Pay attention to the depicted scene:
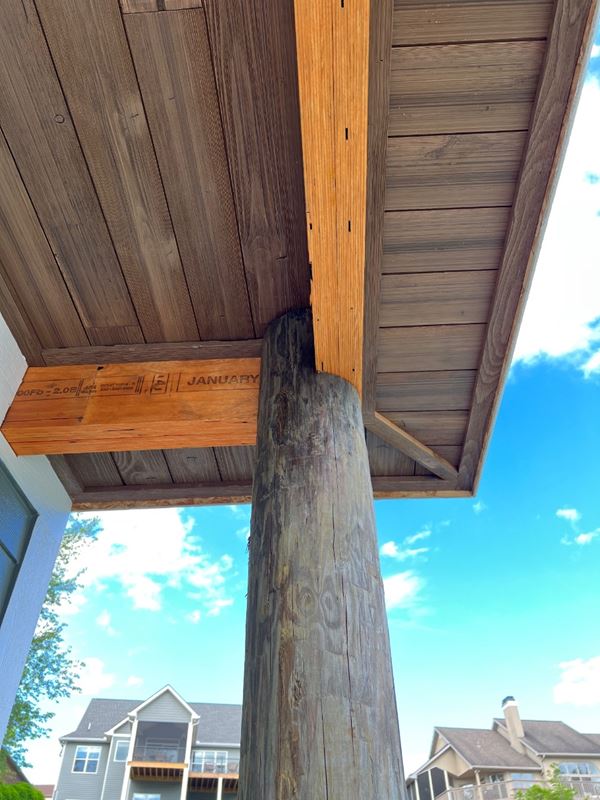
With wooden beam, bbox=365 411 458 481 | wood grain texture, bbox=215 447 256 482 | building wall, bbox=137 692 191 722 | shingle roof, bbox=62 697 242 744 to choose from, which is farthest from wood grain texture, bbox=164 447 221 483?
building wall, bbox=137 692 191 722

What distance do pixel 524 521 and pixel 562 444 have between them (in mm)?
10164

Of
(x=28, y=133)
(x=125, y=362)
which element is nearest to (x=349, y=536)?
(x=125, y=362)

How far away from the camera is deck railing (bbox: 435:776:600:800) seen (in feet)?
53.7

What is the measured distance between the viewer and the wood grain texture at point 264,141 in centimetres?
127

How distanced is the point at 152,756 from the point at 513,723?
12.9m

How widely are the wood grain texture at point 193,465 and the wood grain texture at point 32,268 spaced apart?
1.89 feet

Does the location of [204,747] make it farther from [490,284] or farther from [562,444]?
[562,444]

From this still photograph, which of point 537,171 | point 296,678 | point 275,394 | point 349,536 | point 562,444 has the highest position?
point 562,444

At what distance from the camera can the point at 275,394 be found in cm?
153

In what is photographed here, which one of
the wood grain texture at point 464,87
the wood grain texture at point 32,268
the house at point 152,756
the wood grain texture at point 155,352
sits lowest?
the wood grain texture at point 464,87

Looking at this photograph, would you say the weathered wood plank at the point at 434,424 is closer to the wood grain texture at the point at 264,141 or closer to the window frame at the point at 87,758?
the wood grain texture at the point at 264,141

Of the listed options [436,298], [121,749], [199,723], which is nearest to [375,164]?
[436,298]

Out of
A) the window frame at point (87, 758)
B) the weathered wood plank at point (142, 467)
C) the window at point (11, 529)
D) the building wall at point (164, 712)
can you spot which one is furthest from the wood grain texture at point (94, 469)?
the window frame at point (87, 758)

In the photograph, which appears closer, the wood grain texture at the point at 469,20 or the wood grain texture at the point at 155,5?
the wood grain texture at the point at 469,20
